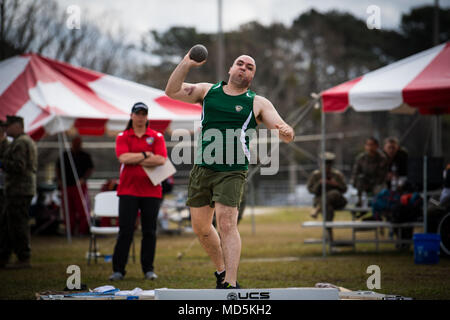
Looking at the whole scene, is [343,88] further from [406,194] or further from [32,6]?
[32,6]

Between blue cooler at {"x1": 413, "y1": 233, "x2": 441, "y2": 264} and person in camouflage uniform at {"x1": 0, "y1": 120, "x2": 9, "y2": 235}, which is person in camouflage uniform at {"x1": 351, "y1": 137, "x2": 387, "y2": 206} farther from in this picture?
person in camouflage uniform at {"x1": 0, "y1": 120, "x2": 9, "y2": 235}

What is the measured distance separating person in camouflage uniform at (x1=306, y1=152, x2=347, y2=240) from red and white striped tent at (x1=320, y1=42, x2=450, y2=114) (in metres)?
2.01

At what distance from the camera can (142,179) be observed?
23.3 feet

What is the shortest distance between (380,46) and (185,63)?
3318cm

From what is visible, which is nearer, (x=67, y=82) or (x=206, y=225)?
(x=206, y=225)

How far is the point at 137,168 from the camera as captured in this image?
7.12 m

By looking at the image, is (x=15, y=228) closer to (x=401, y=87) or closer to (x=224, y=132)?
(x=224, y=132)

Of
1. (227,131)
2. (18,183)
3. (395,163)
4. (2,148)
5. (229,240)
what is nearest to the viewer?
(229,240)

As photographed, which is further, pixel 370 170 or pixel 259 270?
pixel 370 170

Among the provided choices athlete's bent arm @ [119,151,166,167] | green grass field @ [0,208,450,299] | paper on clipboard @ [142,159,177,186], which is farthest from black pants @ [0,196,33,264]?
paper on clipboard @ [142,159,177,186]

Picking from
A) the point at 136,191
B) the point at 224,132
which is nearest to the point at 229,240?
the point at 224,132

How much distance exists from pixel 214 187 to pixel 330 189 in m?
6.30

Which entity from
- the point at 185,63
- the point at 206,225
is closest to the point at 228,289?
the point at 206,225

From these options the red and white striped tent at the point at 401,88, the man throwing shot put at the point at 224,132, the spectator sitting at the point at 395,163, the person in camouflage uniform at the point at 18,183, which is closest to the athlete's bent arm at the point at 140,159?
the person in camouflage uniform at the point at 18,183
